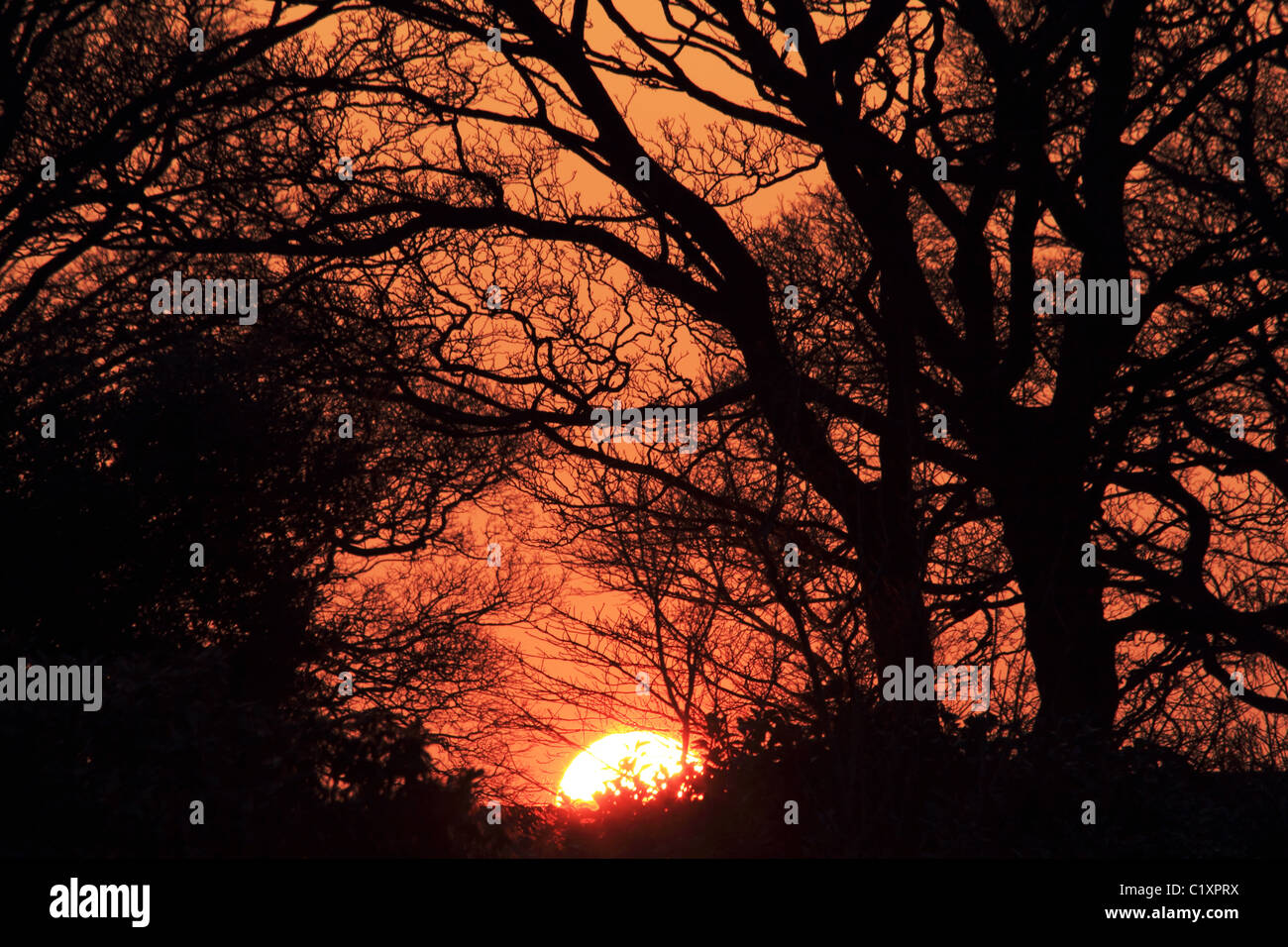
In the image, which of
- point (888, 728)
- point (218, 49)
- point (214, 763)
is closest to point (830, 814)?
point (888, 728)

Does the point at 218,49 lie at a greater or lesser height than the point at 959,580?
greater

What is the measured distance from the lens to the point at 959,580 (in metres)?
11.5

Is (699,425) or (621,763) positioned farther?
(699,425)

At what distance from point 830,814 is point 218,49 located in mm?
7107

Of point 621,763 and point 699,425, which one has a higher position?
point 699,425

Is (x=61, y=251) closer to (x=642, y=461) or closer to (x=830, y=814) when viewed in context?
(x=642, y=461)

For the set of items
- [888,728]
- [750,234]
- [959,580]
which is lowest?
[888,728]

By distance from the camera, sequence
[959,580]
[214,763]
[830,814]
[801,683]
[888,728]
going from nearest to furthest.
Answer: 1. [214,763]
2. [830,814]
3. [888,728]
4. [801,683]
5. [959,580]

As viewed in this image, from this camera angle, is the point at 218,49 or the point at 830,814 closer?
the point at 830,814

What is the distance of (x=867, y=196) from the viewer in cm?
964
